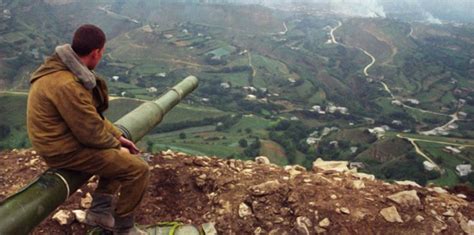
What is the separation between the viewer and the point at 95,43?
13.7 ft

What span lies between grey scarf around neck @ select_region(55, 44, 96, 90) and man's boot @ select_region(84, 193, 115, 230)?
166 cm

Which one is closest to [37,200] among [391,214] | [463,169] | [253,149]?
[391,214]

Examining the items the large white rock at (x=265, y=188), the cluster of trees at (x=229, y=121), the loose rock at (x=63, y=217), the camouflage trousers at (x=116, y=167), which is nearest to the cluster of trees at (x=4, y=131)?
the cluster of trees at (x=229, y=121)

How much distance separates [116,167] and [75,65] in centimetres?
112

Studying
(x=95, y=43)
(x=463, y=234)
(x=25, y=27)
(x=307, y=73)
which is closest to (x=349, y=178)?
(x=463, y=234)

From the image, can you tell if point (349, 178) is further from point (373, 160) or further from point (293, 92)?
point (293, 92)

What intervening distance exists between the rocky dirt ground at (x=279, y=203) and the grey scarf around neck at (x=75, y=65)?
2.60 metres

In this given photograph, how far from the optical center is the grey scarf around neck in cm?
409

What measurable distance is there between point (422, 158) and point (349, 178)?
187 ft

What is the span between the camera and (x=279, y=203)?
21.4ft

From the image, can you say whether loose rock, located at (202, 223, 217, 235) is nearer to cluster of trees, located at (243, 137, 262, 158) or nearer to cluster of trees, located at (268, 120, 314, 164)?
cluster of trees, located at (243, 137, 262, 158)

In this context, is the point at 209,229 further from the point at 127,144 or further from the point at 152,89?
the point at 152,89

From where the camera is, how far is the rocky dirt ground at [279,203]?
6148 mm

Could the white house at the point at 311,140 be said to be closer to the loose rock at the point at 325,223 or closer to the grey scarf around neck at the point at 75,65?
the loose rock at the point at 325,223
